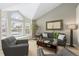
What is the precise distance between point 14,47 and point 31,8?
2.79 ft

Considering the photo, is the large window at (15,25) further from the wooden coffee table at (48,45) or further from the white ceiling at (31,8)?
the wooden coffee table at (48,45)

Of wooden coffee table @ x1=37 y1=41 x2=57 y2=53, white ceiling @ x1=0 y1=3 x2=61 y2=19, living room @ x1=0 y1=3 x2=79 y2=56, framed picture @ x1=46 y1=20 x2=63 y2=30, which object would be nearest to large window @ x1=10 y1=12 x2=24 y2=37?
living room @ x1=0 y1=3 x2=79 y2=56

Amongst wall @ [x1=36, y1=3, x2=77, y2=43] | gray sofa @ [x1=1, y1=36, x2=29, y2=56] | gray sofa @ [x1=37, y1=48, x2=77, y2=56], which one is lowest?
gray sofa @ [x1=37, y1=48, x2=77, y2=56]

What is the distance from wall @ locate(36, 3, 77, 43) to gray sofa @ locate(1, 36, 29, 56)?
427 millimetres

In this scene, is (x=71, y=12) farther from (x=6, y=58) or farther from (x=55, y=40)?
(x=6, y=58)

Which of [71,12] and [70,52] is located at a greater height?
[71,12]

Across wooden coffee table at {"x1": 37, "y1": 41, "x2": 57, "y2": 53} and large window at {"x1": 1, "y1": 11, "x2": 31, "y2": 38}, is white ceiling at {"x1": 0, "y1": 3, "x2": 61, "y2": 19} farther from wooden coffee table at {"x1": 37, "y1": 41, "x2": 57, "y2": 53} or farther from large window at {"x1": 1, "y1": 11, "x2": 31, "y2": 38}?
wooden coffee table at {"x1": 37, "y1": 41, "x2": 57, "y2": 53}

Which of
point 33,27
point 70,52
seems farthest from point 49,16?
point 70,52

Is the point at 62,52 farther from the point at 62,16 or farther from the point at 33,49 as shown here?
the point at 62,16

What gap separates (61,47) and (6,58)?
1.11 meters

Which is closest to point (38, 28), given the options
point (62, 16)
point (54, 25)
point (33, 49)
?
point (54, 25)

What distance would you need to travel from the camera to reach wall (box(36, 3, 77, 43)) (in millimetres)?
2607

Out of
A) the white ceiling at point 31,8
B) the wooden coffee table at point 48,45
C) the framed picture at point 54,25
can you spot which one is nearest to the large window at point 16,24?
the white ceiling at point 31,8

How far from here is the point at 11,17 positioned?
2.66 meters
